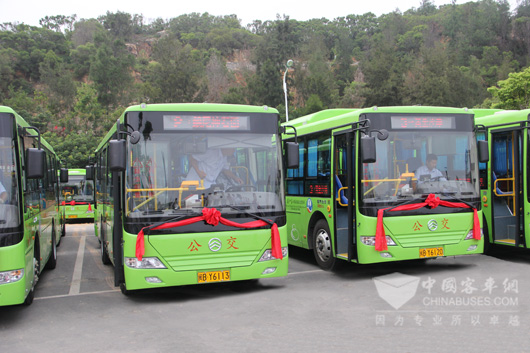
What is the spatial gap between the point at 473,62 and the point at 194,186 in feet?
219

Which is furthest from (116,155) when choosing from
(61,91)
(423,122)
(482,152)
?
(61,91)

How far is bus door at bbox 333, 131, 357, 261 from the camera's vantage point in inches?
332

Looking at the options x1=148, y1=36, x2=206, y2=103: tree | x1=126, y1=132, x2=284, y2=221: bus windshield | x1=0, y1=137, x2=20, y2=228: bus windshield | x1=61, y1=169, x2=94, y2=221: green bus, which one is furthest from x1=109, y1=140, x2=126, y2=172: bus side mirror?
x1=148, y1=36, x2=206, y2=103: tree

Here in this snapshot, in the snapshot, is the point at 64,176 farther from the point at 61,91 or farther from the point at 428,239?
the point at 61,91

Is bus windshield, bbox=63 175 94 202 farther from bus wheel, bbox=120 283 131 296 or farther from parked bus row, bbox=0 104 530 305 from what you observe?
bus wheel, bbox=120 283 131 296

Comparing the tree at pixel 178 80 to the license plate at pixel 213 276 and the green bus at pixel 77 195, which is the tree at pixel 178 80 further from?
the license plate at pixel 213 276

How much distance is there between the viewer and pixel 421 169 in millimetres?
8320

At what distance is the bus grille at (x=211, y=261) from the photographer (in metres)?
6.99

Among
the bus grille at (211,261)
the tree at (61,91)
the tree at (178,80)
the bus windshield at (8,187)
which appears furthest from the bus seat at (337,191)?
the tree at (61,91)

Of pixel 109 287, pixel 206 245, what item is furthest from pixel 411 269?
pixel 109 287

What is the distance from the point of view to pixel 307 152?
10.2 meters

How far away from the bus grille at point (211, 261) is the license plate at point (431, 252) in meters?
2.86

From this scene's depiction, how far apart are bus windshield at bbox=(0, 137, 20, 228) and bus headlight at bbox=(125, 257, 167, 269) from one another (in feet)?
5.03

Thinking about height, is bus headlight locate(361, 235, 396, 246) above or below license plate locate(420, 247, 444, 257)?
above
